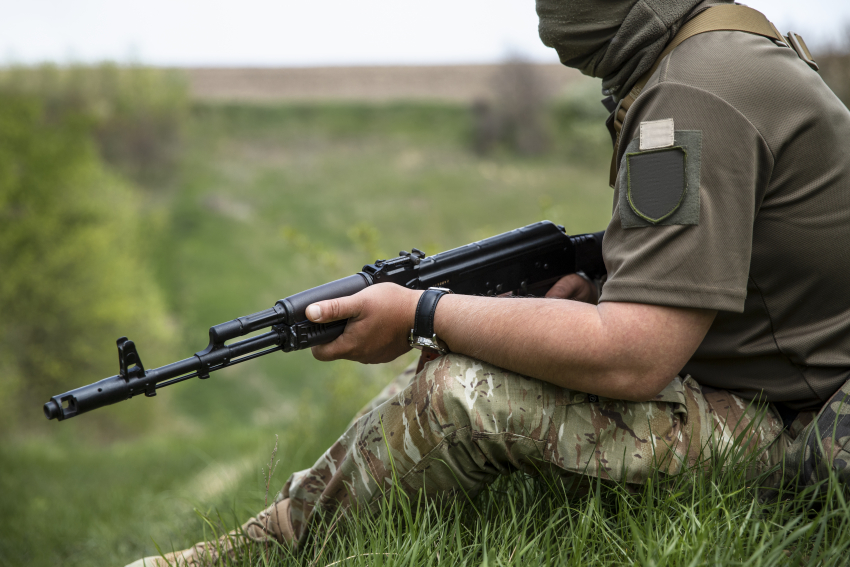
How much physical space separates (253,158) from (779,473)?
3048 cm

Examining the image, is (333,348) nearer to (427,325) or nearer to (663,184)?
(427,325)

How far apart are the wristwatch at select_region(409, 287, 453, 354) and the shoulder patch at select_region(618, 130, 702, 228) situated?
58 centimetres

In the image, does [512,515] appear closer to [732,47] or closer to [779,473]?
[779,473]

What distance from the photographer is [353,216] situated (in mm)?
26094

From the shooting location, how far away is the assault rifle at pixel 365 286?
5.77 ft

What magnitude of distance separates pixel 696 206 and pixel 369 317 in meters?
0.96

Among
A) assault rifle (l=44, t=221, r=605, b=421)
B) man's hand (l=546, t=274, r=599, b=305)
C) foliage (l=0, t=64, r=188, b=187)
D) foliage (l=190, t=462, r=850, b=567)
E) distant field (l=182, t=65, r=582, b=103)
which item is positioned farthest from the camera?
distant field (l=182, t=65, r=582, b=103)

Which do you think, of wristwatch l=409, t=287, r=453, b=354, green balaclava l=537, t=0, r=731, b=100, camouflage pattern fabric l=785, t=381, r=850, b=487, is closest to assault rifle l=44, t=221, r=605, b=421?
wristwatch l=409, t=287, r=453, b=354

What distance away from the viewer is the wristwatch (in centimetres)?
182

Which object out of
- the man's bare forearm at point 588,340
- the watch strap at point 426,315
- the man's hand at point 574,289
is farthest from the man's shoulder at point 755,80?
the man's hand at point 574,289

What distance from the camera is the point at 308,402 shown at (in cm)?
636

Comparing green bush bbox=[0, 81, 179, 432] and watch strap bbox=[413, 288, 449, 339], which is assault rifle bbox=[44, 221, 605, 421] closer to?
watch strap bbox=[413, 288, 449, 339]

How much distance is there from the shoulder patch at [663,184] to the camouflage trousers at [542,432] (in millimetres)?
533

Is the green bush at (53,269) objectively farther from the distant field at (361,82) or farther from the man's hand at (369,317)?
the distant field at (361,82)
